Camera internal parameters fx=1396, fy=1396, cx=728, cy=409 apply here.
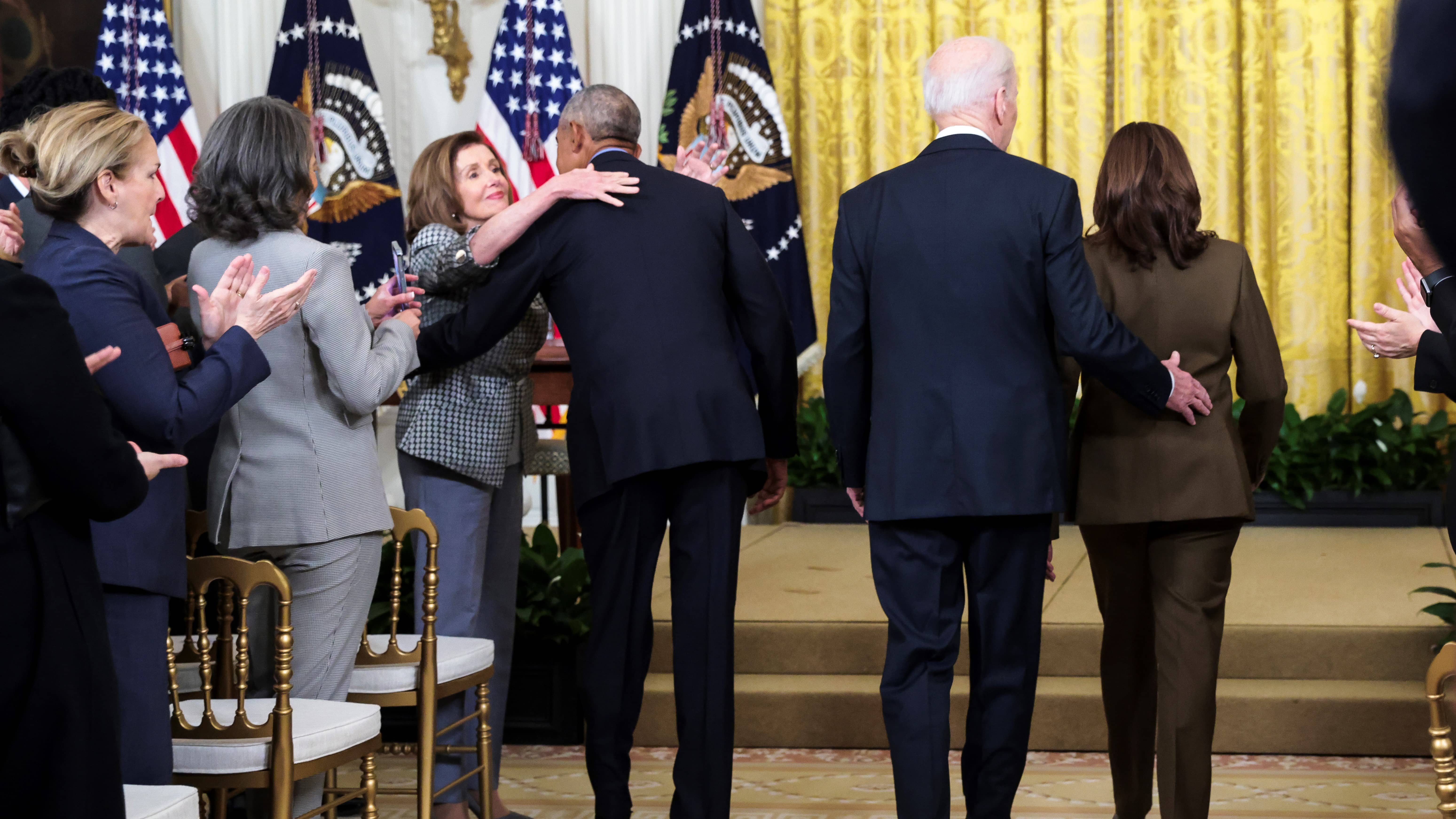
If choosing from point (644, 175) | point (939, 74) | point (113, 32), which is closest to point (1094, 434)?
point (939, 74)

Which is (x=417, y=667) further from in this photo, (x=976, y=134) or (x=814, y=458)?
(x=814, y=458)

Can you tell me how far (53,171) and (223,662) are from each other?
1121 millimetres

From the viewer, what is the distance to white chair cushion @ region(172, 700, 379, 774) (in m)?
2.41

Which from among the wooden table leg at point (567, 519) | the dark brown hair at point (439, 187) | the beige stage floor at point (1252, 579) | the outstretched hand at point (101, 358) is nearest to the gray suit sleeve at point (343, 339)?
the dark brown hair at point (439, 187)

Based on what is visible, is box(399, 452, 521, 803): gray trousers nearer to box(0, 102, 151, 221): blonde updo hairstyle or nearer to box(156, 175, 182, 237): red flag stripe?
box(0, 102, 151, 221): blonde updo hairstyle

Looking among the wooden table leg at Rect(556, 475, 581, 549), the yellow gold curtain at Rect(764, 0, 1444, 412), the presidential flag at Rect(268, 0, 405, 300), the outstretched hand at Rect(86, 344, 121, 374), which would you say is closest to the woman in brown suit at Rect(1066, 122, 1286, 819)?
the outstretched hand at Rect(86, 344, 121, 374)

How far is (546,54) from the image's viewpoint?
722cm

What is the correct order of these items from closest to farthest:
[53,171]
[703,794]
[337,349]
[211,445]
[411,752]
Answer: [53,171]
[337,349]
[703,794]
[211,445]
[411,752]

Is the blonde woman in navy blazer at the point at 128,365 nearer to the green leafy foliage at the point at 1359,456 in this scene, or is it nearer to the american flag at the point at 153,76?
the american flag at the point at 153,76

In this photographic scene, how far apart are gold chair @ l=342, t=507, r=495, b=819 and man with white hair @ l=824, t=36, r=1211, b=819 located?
96 cm

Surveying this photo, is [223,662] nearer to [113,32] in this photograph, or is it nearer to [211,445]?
→ [211,445]

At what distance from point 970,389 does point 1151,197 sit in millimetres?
574

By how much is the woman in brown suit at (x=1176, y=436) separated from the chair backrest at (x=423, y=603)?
141 centimetres

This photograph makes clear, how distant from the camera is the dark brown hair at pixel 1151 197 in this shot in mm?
2893
